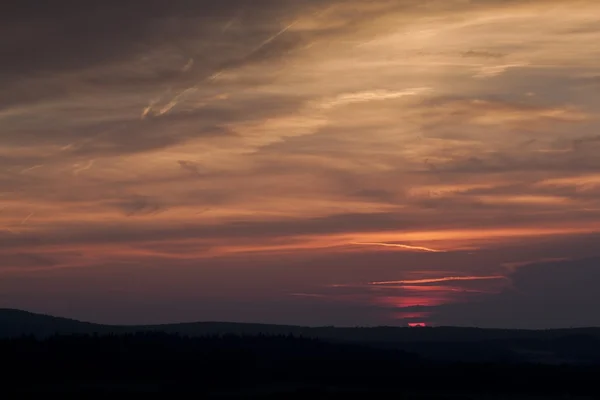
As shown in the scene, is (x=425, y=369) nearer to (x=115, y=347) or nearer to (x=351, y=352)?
(x=351, y=352)

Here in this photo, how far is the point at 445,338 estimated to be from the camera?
583 feet

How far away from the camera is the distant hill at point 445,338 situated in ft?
424

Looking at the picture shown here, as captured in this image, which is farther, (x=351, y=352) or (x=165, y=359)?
(x=351, y=352)

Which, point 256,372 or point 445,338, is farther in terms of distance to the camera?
point 445,338

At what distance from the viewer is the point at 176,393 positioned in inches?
2874

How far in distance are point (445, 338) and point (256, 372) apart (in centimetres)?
9543

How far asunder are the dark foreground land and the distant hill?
21.2 metres

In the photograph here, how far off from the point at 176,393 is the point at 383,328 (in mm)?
A: 128359

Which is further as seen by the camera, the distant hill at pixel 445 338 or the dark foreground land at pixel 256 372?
the distant hill at pixel 445 338

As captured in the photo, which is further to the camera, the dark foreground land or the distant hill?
the distant hill

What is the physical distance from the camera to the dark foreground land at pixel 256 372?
77062 millimetres

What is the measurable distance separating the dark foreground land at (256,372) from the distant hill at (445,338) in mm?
21241

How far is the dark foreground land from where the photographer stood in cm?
7706

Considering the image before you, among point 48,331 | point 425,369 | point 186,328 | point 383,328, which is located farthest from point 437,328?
point 425,369
